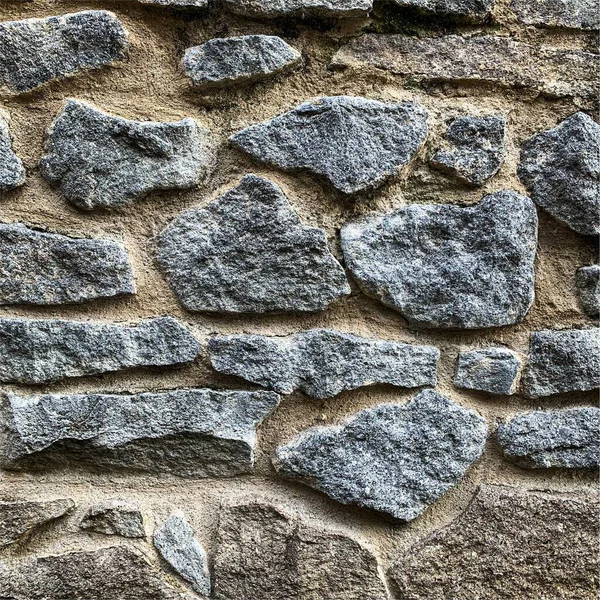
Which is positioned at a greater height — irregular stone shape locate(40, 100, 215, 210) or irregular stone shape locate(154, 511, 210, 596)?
irregular stone shape locate(40, 100, 215, 210)

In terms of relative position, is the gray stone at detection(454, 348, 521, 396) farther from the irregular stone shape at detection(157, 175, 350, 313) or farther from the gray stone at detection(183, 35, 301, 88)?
the gray stone at detection(183, 35, 301, 88)

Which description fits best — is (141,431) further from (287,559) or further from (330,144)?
(330,144)

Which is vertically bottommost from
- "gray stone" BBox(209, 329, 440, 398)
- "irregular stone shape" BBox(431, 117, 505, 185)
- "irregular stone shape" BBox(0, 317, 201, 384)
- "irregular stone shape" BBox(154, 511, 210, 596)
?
Result: "irregular stone shape" BBox(154, 511, 210, 596)

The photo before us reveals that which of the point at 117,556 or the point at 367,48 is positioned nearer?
the point at 117,556

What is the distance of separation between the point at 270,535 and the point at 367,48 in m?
0.76

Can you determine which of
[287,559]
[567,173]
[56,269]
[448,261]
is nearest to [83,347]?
[56,269]

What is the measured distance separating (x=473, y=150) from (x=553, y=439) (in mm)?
463

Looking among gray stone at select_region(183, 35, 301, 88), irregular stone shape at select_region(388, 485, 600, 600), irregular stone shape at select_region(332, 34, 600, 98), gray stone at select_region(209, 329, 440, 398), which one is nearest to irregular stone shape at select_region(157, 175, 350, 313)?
gray stone at select_region(209, 329, 440, 398)

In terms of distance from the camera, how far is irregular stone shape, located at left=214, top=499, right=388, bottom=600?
0.99 meters

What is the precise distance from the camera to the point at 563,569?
104cm

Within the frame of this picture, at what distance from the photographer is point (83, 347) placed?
0.97 metres

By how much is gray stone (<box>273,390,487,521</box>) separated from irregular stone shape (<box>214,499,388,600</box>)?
6 cm

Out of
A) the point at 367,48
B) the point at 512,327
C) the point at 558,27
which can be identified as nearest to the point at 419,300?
the point at 512,327

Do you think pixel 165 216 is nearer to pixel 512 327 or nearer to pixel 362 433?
pixel 362 433
